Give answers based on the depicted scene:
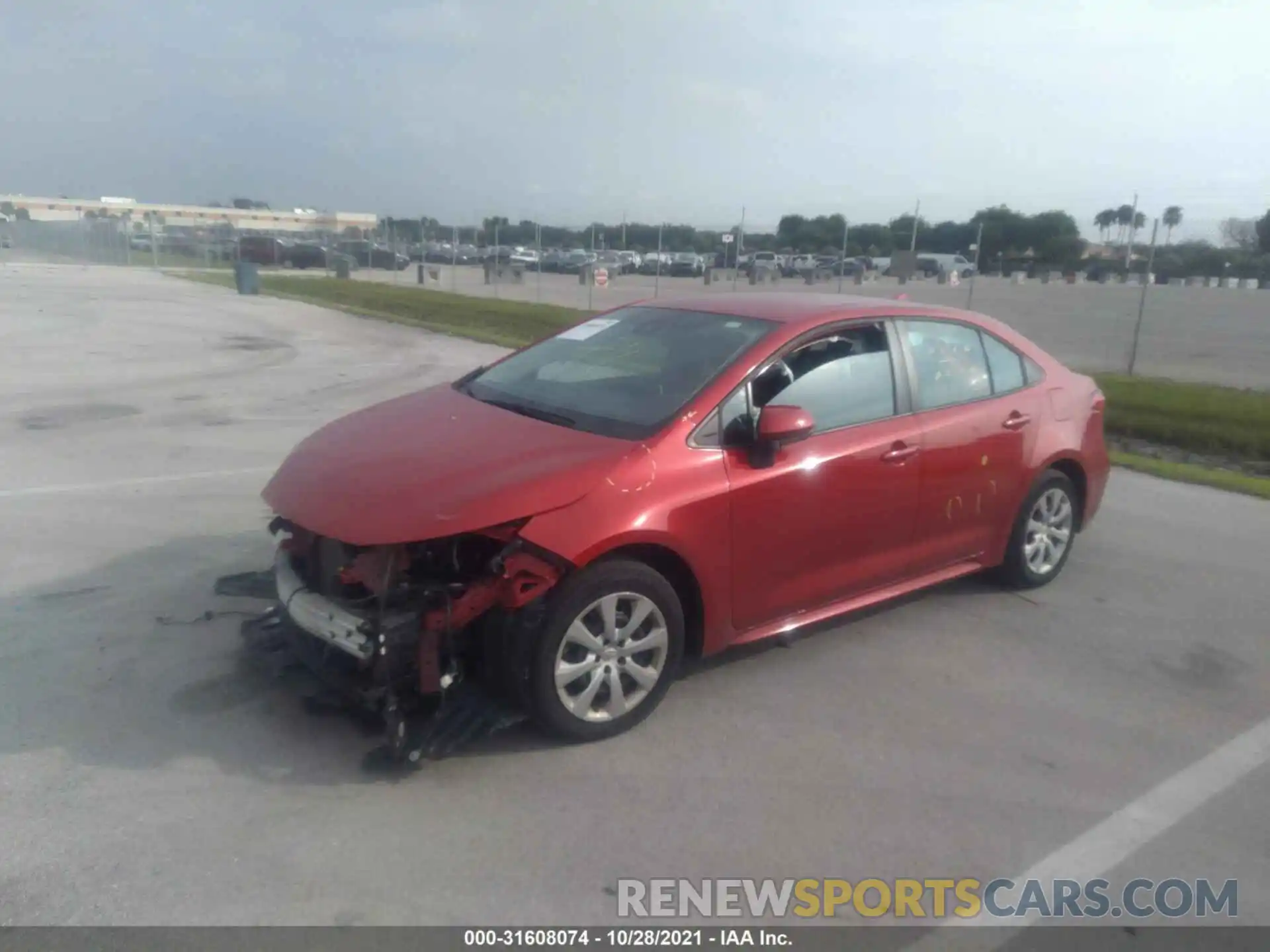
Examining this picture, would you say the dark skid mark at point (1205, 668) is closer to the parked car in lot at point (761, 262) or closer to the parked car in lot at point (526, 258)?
the parked car in lot at point (761, 262)

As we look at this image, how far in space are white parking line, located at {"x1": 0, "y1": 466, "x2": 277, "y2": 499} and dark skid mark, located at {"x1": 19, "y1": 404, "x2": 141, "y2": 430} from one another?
247 centimetres

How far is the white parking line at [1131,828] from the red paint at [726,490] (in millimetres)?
1522

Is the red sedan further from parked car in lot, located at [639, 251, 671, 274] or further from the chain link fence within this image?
parked car in lot, located at [639, 251, 671, 274]

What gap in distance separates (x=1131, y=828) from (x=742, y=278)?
119 ft

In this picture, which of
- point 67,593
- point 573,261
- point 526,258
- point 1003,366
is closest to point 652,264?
point 573,261

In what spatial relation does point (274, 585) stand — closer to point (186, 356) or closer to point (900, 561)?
point (900, 561)

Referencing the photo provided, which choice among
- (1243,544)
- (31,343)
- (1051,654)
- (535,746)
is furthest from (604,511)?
(31,343)

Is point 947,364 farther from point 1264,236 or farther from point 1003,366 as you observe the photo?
point 1264,236

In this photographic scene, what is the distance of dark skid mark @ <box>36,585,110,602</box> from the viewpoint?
545 cm

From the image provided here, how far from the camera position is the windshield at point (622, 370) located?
465 cm

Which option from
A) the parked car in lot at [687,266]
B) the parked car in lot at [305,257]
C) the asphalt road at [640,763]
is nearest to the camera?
the asphalt road at [640,763]

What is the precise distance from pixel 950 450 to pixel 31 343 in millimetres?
15497

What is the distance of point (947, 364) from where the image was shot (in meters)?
5.55

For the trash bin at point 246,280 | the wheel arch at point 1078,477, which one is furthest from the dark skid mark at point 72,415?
the trash bin at point 246,280
